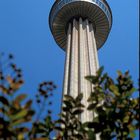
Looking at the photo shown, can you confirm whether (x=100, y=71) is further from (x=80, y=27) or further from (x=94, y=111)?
(x=80, y=27)

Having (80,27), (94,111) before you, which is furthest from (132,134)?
(80,27)

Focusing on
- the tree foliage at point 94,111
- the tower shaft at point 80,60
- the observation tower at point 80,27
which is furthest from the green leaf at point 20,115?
the observation tower at point 80,27

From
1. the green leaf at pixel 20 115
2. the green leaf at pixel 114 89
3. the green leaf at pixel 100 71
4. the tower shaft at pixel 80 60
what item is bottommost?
the green leaf at pixel 20 115

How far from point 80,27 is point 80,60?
293 inches

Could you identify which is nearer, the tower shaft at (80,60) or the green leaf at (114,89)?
the green leaf at (114,89)

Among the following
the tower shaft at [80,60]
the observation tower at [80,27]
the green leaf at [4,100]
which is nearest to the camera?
the green leaf at [4,100]

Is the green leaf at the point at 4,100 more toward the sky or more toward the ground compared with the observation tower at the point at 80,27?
more toward the ground

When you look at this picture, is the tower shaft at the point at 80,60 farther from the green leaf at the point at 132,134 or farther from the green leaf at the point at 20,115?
the green leaf at the point at 20,115

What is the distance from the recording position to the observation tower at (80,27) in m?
37.6

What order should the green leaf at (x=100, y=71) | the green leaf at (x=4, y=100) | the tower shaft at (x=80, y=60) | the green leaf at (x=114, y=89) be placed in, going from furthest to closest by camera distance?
the tower shaft at (x=80, y=60)
the green leaf at (x=100, y=71)
the green leaf at (x=114, y=89)
the green leaf at (x=4, y=100)

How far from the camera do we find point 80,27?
43.1 meters

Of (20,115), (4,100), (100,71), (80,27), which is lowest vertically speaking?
(20,115)

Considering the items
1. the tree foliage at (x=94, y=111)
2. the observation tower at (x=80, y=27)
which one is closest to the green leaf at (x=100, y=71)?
the tree foliage at (x=94, y=111)

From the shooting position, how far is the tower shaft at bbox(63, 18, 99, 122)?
32.8m
